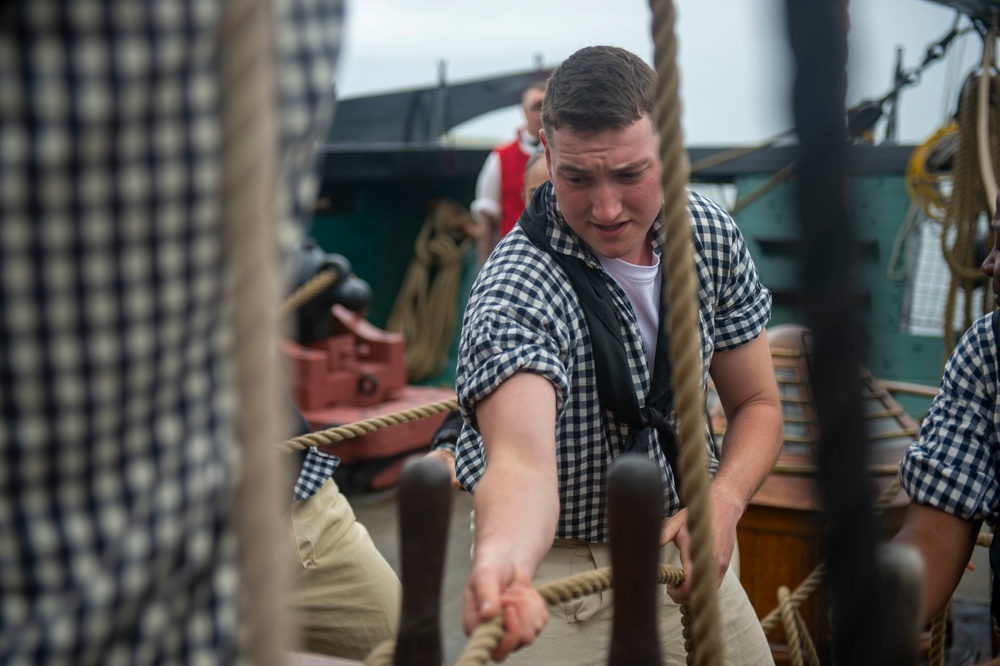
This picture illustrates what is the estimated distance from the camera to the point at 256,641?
55cm

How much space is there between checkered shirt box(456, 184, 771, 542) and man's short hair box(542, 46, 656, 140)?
0.15 m

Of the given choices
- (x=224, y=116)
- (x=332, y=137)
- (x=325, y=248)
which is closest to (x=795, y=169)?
(x=224, y=116)

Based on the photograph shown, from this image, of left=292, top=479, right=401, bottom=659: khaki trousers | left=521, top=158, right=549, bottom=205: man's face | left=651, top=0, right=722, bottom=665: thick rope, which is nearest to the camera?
left=651, top=0, right=722, bottom=665: thick rope

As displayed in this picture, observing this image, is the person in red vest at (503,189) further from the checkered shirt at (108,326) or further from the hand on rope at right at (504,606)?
the checkered shirt at (108,326)

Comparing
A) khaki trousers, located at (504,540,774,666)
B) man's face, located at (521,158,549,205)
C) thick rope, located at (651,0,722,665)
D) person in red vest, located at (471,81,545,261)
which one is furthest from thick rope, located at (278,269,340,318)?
thick rope, located at (651,0,722,665)

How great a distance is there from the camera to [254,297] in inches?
21.4

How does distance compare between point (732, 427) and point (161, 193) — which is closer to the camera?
point (161, 193)

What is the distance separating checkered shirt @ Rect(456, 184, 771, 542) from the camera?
1.42 metres

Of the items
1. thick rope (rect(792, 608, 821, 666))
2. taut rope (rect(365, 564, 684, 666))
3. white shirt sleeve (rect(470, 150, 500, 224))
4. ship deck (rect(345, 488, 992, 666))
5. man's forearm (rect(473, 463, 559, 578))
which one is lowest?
ship deck (rect(345, 488, 992, 666))

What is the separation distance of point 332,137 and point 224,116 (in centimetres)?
690

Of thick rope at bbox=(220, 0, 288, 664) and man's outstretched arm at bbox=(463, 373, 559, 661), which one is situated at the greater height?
thick rope at bbox=(220, 0, 288, 664)

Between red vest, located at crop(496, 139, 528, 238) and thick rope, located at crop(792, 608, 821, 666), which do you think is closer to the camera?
thick rope, located at crop(792, 608, 821, 666)

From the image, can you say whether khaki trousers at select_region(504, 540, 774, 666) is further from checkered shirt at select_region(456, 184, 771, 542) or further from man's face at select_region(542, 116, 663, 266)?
man's face at select_region(542, 116, 663, 266)

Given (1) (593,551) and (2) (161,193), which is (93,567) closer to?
(2) (161,193)
